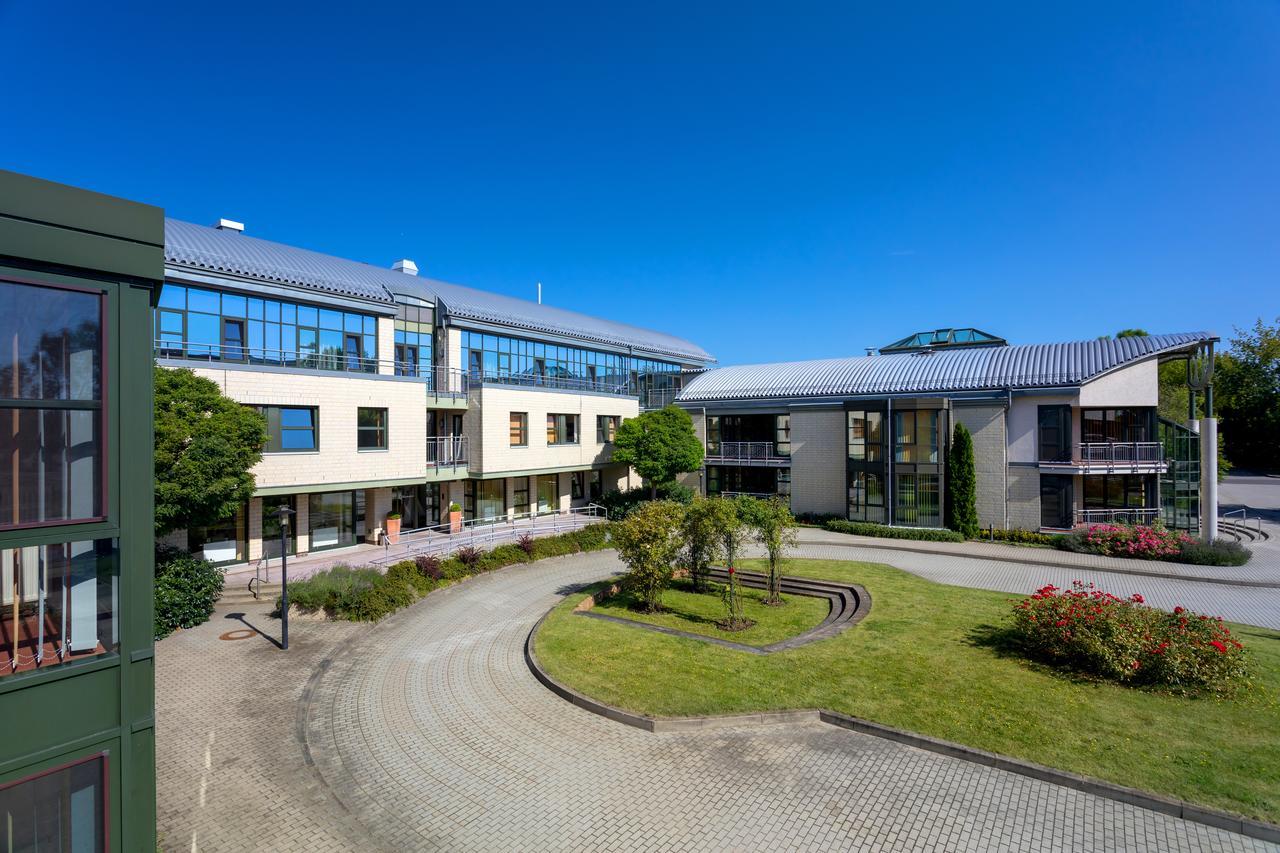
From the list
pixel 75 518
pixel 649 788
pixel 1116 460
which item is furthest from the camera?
pixel 1116 460

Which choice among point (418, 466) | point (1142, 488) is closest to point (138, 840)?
point (418, 466)

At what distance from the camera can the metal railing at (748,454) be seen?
33062 mm

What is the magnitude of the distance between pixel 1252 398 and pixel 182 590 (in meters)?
61.3

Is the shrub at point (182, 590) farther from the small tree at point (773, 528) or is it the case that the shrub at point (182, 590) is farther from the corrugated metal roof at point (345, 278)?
the small tree at point (773, 528)

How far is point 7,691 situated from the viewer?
16.2ft

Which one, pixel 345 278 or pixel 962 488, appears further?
pixel 962 488

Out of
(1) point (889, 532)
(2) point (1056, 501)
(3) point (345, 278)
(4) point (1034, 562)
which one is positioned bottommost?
(4) point (1034, 562)

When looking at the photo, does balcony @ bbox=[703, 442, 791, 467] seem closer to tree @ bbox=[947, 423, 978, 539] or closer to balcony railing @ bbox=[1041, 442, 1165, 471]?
tree @ bbox=[947, 423, 978, 539]

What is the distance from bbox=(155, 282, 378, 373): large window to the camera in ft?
61.7

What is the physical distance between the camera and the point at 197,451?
15.2 metres

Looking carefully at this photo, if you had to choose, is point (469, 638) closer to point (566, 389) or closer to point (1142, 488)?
point (566, 389)

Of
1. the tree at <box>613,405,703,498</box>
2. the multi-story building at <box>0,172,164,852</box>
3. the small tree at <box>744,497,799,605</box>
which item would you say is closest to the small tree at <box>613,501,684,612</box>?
the small tree at <box>744,497,799,605</box>

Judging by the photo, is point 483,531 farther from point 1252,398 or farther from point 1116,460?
point 1252,398

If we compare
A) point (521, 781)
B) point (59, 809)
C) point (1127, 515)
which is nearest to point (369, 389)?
point (521, 781)
